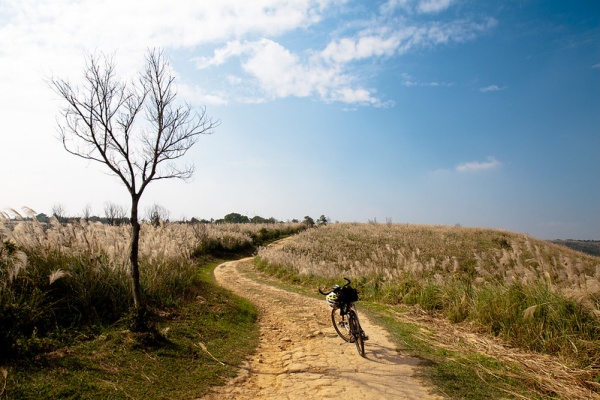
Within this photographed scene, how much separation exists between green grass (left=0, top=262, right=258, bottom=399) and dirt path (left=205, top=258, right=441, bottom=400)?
451 millimetres

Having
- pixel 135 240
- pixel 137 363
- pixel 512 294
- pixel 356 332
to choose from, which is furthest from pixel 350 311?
pixel 135 240

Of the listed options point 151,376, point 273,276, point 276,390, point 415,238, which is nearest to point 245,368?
point 276,390

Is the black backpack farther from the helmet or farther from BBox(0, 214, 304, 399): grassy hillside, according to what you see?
BBox(0, 214, 304, 399): grassy hillside

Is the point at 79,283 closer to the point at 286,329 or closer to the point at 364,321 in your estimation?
the point at 286,329

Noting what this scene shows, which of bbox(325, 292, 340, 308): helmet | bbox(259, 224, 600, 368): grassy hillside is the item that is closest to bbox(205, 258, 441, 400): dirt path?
bbox(325, 292, 340, 308): helmet

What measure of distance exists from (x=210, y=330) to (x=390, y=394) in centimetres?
429

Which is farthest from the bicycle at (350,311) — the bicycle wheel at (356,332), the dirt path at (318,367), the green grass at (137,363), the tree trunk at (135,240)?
the tree trunk at (135,240)

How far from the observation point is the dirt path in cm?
489

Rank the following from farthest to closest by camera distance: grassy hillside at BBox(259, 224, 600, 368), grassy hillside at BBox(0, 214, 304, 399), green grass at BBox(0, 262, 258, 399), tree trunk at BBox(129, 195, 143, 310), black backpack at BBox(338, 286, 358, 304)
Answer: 1. black backpack at BBox(338, 286, 358, 304)
2. grassy hillside at BBox(259, 224, 600, 368)
3. tree trunk at BBox(129, 195, 143, 310)
4. grassy hillside at BBox(0, 214, 304, 399)
5. green grass at BBox(0, 262, 258, 399)

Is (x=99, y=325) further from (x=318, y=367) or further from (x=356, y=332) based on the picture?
(x=356, y=332)

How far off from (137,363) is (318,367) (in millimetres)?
3040

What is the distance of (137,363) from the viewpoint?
523 centimetres

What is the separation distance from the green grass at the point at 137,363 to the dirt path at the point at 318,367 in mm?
451

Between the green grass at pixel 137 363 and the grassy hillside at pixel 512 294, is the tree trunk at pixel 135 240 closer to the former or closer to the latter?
the green grass at pixel 137 363
